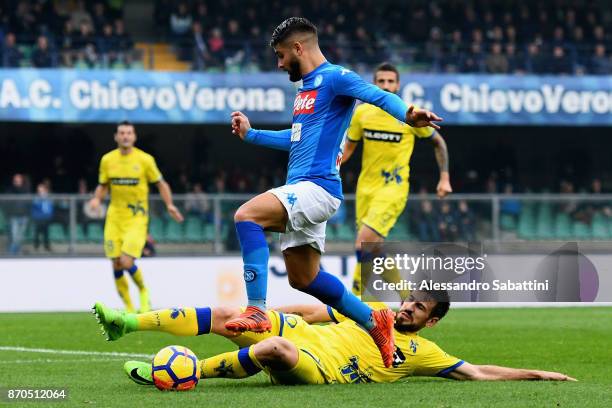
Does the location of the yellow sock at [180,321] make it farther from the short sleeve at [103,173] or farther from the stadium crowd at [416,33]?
the stadium crowd at [416,33]

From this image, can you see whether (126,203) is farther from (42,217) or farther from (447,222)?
(447,222)

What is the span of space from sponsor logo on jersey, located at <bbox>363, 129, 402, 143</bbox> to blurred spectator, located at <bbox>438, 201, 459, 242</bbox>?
6744mm

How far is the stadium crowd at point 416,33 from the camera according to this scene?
2703cm

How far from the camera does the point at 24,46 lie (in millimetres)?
25781

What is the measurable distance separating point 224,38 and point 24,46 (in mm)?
4611

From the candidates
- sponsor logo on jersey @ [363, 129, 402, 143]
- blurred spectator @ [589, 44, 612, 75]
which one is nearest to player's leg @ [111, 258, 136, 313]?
sponsor logo on jersey @ [363, 129, 402, 143]

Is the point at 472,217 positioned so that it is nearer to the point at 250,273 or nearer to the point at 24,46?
the point at 24,46

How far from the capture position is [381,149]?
13.4 m

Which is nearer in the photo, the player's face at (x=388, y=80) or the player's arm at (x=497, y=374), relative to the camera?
the player's arm at (x=497, y=374)

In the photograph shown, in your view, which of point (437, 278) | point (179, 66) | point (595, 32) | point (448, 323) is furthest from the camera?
point (595, 32)

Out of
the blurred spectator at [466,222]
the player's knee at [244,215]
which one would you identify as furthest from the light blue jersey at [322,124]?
the blurred spectator at [466,222]

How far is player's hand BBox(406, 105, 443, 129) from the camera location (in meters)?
6.99

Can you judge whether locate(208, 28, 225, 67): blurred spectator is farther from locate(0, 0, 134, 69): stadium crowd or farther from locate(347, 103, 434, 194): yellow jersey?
locate(347, 103, 434, 194): yellow jersey

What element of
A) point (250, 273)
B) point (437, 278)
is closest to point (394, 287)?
point (437, 278)
